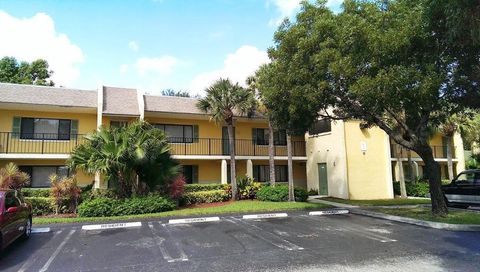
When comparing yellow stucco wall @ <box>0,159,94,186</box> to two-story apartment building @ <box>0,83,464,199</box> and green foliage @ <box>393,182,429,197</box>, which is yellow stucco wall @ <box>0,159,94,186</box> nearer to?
two-story apartment building @ <box>0,83,464,199</box>

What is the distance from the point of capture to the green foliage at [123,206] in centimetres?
1504

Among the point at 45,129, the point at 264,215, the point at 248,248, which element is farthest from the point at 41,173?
the point at 248,248

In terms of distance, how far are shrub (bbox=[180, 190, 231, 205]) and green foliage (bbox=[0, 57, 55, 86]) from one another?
80.1 feet

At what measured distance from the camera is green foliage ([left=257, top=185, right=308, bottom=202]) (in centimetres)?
1956

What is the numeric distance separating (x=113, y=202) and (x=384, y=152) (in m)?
16.8

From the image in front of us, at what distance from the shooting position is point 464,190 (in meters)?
17.2

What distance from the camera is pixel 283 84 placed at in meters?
13.7

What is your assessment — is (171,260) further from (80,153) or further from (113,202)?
(80,153)

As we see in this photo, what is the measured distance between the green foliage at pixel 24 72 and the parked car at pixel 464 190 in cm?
3540

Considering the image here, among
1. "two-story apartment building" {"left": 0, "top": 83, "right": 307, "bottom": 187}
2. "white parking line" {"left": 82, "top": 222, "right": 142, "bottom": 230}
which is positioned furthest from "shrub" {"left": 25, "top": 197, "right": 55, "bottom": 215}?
"white parking line" {"left": 82, "top": 222, "right": 142, "bottom": 230}

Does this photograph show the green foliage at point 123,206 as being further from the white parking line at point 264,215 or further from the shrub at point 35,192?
the white parking line at point 264,215

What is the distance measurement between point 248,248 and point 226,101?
1183 centimetres

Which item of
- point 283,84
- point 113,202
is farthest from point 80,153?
point 283,84


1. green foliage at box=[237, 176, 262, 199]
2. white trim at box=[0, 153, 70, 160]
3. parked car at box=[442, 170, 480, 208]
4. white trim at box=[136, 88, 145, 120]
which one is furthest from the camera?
green foliage at box=[237, 176, 262, 199]
